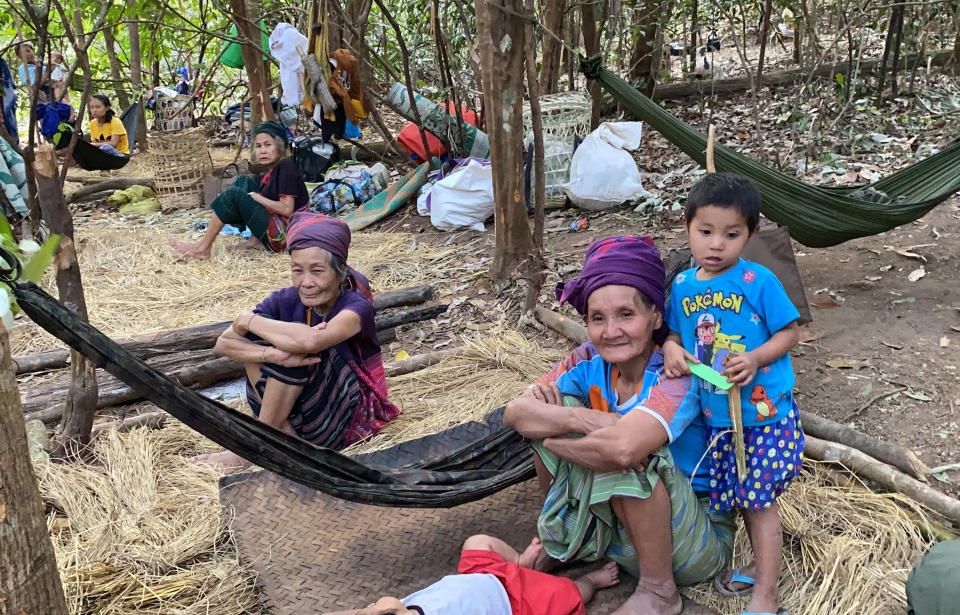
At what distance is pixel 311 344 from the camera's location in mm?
2430

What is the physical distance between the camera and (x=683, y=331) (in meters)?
1.81

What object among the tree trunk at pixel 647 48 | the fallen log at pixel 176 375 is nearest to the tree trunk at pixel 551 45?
the tree trunk at pixel 647 48

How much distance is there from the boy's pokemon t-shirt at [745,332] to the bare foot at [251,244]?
3992 millimetres

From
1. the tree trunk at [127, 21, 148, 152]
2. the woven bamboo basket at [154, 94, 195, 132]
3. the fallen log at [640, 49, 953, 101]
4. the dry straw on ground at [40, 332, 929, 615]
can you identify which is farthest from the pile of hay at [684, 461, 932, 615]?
the tree trunk at [127, 21, 148, 152]

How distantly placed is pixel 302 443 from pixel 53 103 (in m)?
6.21

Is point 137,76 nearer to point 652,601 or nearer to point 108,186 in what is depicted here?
point 108,186

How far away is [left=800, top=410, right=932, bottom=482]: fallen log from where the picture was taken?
215 centimetres

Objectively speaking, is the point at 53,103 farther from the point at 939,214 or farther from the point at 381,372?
the point at 939,214

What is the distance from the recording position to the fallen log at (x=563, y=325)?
329cm

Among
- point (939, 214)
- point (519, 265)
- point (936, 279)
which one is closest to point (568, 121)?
point (519, 265)

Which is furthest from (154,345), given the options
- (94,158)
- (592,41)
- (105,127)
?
(105,127)

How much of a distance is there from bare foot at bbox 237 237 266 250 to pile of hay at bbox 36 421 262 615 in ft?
8.59

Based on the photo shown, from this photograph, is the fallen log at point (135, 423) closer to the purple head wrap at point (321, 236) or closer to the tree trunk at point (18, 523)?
the purple head wrap at point (321, 236)

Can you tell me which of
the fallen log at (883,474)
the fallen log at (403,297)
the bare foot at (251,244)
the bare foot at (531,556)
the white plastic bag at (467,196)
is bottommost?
the bare foot at (531,556)
